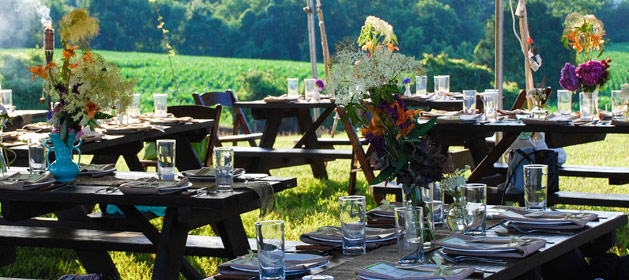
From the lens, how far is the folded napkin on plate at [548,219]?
2.90 metres

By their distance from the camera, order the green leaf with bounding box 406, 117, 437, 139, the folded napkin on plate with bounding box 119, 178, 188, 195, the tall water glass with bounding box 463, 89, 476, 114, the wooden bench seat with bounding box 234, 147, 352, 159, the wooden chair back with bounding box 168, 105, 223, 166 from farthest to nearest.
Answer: the wooden bench seat with bounding box 234, 147, 352, 159
the wooden chair back with bounding box 168, 105, 223, 166
the tall water glass with bounding box 463, 89, 476, 114
the folded napkin on plate with bounding box 119, 178, 188, 195
the green leaf with bounding box 406, 117, 437, 139

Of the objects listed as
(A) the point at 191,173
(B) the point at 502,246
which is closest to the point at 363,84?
(B) the point at 502,246

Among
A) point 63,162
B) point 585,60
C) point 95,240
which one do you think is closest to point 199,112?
point 95,240

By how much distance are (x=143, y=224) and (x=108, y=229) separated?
1.77ft

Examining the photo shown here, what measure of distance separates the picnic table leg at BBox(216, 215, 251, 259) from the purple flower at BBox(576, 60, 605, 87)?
260 cm

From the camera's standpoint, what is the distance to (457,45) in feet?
86.5

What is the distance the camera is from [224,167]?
3.56 m

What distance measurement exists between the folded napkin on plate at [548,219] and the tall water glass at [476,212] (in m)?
0.17

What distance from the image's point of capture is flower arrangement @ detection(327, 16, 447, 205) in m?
2.72

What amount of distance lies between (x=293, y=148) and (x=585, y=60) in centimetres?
277

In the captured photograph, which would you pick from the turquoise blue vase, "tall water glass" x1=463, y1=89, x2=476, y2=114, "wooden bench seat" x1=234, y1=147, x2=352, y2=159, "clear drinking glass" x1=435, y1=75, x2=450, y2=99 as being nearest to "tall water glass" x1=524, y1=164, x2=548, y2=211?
the turquoise blue vase

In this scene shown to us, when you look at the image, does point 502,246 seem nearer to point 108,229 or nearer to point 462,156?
point 108,229

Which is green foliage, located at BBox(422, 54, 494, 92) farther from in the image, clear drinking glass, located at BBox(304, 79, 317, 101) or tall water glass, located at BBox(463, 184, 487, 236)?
tall water glass, located at BBox(463, 184, 487, 236)

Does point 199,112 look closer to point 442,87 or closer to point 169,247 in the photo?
point 442,87
